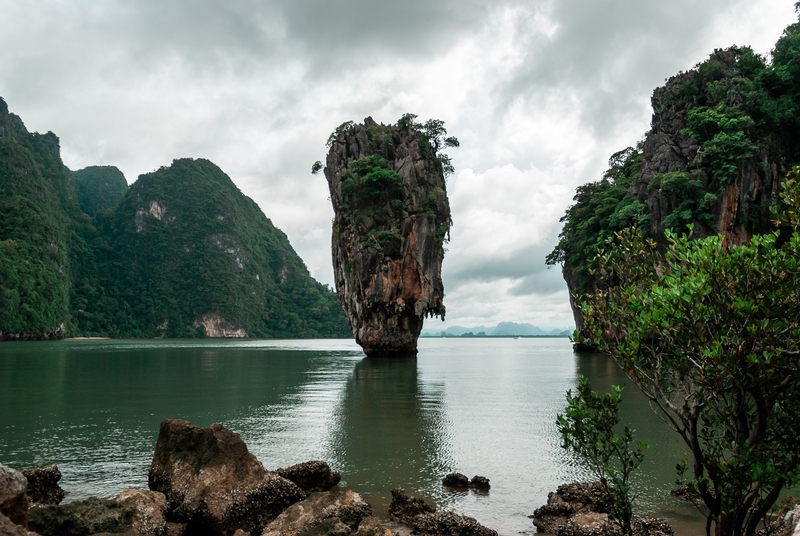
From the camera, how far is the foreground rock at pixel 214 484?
707 cm

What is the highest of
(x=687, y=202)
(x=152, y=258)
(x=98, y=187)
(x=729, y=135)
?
(x=98, y=187)

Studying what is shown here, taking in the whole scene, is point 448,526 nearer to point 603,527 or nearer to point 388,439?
point 603,527

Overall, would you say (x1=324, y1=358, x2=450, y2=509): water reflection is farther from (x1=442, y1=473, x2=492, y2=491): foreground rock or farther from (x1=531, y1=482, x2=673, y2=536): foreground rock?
(x1=531, y1=482, x2=673, y2=536): foreground rock

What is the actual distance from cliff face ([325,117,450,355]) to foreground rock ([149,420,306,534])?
1225 inches

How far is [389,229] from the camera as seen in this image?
132 ft

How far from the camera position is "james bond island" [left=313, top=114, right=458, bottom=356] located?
39750mm

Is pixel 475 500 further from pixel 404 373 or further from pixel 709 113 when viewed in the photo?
pixel 709 113

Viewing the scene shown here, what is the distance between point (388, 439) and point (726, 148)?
2557 centimetres

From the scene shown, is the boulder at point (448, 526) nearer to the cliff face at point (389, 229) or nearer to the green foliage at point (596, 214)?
the green foliage at point (596, 214)

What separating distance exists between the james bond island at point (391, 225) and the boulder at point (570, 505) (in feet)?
104

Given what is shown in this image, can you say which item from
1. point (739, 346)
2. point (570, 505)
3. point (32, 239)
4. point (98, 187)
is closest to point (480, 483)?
point (570, 505)

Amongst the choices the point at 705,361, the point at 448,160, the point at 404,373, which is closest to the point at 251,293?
the point at 448,160

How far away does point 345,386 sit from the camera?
22.8m

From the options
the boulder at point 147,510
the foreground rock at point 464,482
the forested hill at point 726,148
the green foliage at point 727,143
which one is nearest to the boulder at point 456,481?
the foreground rock at point 464,482
